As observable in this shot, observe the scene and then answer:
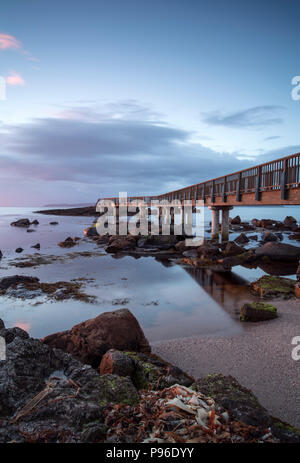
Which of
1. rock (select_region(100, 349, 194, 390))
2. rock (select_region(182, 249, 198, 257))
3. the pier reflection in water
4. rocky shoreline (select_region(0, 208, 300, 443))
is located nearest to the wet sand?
rocky shoreline (select_region(0, 208, 300, 443))

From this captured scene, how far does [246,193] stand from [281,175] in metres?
5.91

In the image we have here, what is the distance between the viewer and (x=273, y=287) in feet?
43.3

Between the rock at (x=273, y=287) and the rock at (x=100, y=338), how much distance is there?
25.6ft

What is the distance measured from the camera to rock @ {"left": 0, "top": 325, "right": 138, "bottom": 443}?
10.9 feet

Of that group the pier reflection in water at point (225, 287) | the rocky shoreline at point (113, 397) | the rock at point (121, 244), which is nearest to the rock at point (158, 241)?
the rock at point (121, 244)

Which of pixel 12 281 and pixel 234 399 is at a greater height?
pixel 234 399

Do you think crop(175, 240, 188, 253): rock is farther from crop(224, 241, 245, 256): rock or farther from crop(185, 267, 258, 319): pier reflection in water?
crop(185, 267, 258, 319): pier reflection in water

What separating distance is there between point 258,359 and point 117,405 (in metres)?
4.99

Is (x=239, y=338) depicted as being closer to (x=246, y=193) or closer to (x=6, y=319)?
(x=6, y=319)

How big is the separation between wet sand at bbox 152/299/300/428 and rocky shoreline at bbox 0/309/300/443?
147 cm

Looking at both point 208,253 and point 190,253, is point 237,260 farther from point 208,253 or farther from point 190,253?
point 190,253

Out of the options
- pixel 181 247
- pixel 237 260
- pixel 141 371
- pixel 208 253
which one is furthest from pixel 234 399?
pixel 181 247

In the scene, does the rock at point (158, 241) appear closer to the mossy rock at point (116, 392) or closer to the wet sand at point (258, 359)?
the wet sand at point (258, 359)

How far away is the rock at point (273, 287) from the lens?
41.7 feet
